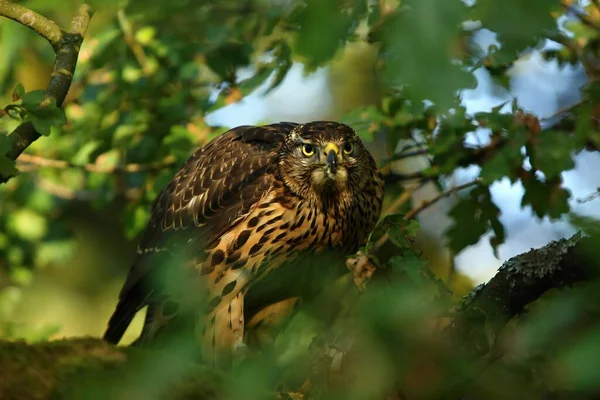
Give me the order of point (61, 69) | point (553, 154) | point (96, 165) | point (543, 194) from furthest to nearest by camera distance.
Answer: point (96, 165) → point (543, 194) → point (553, 154) → point (61, 69)

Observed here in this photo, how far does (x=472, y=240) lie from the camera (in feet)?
14.8

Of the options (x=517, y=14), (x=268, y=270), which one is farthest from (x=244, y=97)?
(x=517, y=14)

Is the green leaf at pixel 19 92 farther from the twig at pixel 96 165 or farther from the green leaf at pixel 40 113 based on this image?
the twig at pixel 96 165

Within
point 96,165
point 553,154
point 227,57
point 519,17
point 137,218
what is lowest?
point 137,218

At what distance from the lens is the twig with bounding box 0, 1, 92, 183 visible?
3.36 meters

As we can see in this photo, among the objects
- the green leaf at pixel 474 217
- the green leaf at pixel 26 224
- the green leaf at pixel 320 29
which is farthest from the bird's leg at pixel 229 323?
the green leaf at pixel 320 29

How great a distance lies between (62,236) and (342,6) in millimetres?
5598

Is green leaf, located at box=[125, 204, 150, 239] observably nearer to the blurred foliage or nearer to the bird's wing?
the blurred foliage

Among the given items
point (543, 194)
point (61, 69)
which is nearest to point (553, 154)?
point (543, 194)

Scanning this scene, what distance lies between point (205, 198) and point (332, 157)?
84cm

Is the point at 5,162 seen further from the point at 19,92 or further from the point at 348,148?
the point at 348,148

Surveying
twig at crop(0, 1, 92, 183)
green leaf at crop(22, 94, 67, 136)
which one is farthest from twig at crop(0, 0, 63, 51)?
green leaf at crop(22, 94, 67, 136)

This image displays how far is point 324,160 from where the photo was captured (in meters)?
4.79

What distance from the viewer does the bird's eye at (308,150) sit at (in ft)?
15.9
